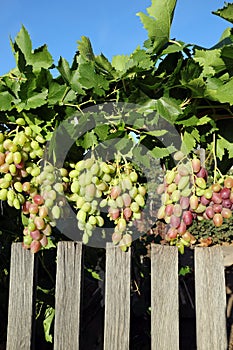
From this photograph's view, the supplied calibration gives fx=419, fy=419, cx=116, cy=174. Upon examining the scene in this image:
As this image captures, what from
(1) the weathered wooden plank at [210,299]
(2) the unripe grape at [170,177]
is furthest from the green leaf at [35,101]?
(1) the weathered wooden plank at [210,299]

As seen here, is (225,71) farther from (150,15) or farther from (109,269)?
(109,269)

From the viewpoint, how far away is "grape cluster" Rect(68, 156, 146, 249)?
0.92 meters

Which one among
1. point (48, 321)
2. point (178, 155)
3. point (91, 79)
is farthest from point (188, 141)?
point (48, 321)

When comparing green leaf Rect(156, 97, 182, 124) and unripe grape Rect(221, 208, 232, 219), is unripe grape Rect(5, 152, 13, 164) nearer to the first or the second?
green leaf Rect(156, 97, 182, 124)

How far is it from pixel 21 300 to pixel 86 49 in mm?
672

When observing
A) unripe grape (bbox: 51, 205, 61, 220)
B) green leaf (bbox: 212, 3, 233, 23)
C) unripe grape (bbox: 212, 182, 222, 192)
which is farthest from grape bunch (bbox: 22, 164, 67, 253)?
green leaf (bbox: 212, 3, 233, 23)

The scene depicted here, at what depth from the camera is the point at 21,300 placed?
1.12 meters

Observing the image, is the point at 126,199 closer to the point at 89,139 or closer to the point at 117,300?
the point at 89,139

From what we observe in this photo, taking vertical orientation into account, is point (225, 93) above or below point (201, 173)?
above

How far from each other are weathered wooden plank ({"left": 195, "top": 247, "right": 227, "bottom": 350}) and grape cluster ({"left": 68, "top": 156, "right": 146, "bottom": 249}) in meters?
0.26

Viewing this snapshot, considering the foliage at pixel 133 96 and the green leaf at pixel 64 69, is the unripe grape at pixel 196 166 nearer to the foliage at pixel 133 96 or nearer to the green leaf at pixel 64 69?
the foliage at pixel 133 96

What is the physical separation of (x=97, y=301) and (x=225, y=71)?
1593 mm

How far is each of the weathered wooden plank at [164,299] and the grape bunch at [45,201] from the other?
0.31m

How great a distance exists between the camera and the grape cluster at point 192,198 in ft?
2.96
